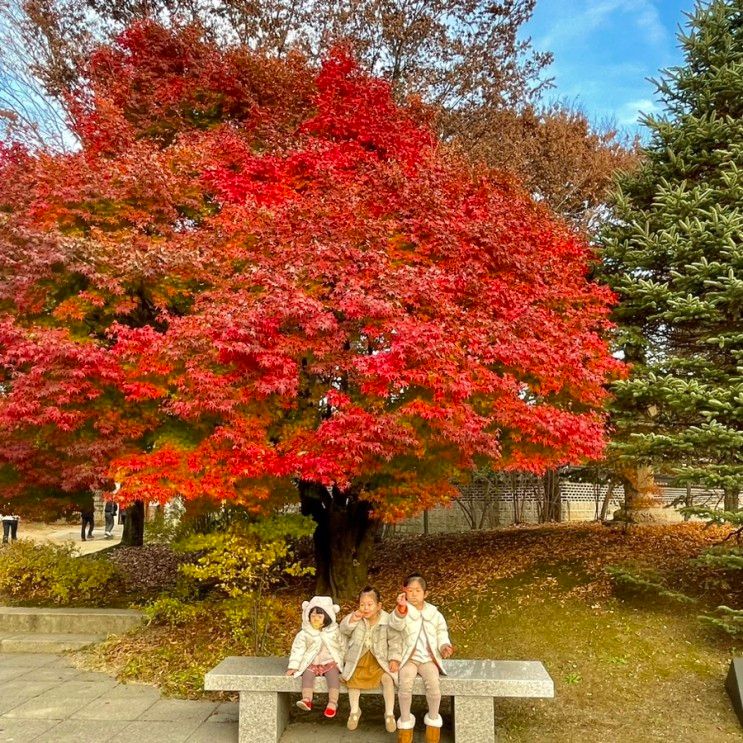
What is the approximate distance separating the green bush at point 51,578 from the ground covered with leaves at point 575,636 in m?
2.07

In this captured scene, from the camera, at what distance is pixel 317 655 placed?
4.69 m

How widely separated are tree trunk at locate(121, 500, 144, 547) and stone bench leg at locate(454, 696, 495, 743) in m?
14.1

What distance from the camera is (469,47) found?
1501 centimetres

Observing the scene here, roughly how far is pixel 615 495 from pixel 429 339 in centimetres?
1458

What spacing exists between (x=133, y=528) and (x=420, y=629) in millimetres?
14582

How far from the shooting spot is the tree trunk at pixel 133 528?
1684 centimetres

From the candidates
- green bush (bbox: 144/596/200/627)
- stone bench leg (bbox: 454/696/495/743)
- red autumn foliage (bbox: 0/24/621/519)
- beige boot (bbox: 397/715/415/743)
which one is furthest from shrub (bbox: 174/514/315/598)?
stone bench leg (bbox: 454/696/495/743)

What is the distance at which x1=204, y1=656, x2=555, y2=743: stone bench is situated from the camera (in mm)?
4500

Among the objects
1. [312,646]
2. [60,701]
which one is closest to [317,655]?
[312,646]

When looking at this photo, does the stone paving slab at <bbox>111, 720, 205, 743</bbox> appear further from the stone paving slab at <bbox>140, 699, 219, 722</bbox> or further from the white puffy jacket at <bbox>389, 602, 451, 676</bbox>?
the white puffy jacket at <bbox>389, 602, 451, 676</bbox>

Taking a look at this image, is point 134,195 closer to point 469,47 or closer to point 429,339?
point 429,339

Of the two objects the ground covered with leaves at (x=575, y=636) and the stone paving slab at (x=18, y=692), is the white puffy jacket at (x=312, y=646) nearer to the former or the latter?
the ground covered with leaves at (x=575, y=636)

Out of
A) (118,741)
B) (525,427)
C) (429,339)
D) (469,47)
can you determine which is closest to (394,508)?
(525,427)

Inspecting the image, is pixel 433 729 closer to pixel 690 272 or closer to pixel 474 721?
pixel 474 721
